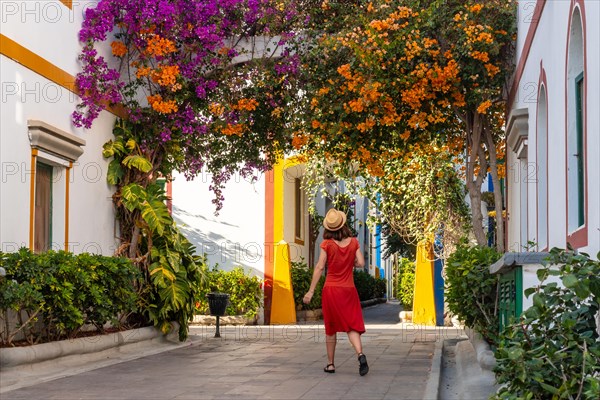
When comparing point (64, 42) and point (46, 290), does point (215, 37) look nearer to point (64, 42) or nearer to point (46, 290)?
point (64, 42)

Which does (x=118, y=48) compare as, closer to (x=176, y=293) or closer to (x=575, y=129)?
(x=176, y=293)

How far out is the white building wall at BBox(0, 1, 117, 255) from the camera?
1183 centimetres

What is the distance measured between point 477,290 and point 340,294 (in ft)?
7.34

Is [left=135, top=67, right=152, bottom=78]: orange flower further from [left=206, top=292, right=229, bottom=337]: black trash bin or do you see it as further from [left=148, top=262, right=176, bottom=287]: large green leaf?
[left=206, top=292, right=229, bottom=337]: black trash bin

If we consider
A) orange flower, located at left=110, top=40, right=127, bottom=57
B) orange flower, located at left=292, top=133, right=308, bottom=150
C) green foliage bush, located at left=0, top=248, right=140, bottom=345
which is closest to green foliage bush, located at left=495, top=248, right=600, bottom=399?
green foliage bush, located at left=0, top=248, right=140, bottom=345

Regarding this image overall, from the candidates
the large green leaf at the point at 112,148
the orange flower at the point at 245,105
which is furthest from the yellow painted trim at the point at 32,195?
the orange flower at the point at 245,105

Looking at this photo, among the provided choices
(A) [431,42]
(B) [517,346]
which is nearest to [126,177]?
(A) [431,42]

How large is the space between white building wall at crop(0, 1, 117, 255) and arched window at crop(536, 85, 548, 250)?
20.3ft

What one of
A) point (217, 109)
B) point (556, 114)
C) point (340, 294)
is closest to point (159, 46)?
point (217, 109)

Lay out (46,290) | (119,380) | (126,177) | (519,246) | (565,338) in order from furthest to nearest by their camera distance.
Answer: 1. (126,177)
2. (519,246)
3. (46,290)
4. (119,380)
5. (565,338)

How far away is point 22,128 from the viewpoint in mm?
12211

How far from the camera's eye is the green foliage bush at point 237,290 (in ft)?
74.6

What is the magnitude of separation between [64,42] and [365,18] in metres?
4.35

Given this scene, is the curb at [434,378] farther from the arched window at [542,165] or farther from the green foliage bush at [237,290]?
the green foliage bush at [237,290]
